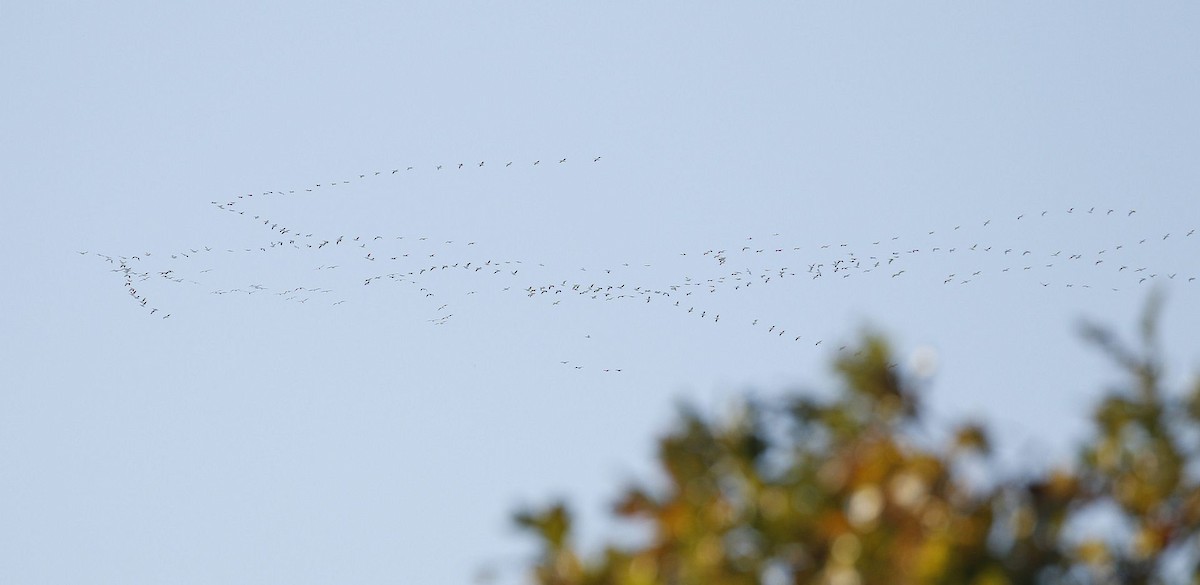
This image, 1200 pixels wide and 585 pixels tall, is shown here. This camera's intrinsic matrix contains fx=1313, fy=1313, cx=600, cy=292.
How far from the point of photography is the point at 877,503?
660 cm

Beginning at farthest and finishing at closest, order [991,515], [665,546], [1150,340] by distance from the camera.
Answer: [1150,340], [665,546], [991,515]

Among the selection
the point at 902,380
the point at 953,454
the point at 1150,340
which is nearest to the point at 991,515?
the point at 953,454

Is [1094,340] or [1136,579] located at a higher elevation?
[1094,340]

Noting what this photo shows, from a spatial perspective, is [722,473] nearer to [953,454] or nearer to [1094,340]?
[953,454]

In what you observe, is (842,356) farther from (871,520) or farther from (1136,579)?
(1136,579)

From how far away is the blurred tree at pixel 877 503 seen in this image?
6562 mm

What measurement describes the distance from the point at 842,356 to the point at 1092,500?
157 cm

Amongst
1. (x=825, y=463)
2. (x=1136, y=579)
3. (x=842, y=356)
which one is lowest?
(x=1136, y=579)

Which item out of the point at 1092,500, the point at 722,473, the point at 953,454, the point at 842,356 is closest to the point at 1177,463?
the point at 1092,500

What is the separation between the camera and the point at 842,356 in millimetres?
7438

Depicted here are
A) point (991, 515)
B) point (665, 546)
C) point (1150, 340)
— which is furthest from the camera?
point (1150, 340)

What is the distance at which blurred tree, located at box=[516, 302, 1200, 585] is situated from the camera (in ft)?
21.5

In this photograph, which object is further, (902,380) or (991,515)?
(902,380)

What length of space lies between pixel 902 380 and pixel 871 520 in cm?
104
